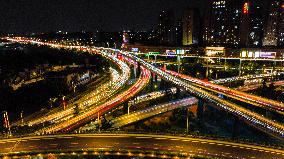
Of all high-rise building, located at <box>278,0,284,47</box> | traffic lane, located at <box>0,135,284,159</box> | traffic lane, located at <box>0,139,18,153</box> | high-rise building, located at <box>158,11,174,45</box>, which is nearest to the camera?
traffic lane, located at <box>0,135,284,159</box>

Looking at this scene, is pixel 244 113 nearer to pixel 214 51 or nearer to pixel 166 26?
pixel 214 51

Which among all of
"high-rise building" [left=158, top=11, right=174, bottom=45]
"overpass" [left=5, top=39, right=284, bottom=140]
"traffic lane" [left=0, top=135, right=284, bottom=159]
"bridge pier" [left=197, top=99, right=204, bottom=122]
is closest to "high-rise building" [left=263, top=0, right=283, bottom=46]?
"high-rise building" [left=158, top=11, right=174, bottom=45]

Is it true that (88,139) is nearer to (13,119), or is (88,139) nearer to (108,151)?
(108,151)

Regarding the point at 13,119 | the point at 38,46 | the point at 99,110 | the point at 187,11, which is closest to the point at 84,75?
the point at 13,119

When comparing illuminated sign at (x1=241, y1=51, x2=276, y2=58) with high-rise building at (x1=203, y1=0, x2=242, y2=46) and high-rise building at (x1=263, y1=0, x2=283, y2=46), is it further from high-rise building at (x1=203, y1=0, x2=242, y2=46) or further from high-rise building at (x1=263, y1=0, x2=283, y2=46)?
high-rise building at (x1=263, y1=0, x2=283, y2=46)

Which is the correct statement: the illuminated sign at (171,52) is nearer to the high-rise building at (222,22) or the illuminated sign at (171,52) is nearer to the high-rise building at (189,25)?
the high-rise building at (222,22)
